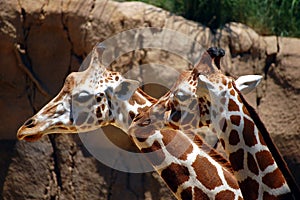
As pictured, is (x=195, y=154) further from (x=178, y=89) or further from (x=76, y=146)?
(x=76, y=146)

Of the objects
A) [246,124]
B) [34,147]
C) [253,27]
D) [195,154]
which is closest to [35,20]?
[34,147]

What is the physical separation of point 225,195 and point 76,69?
7.88 feet

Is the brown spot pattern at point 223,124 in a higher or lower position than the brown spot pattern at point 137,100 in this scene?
higher

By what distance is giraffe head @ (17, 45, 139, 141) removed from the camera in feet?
16.0

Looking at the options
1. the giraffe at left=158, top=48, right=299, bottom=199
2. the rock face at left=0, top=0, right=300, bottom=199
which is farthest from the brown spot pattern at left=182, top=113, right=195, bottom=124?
the rock face at left=0, top=0, right=300, bottom=199

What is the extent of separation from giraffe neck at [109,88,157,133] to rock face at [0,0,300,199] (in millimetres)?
1453

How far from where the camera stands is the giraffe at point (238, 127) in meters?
4.24

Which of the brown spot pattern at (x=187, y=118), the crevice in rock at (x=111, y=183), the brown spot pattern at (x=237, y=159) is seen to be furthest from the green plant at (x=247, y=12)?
the brown spot pattern at (x=237, y=159)

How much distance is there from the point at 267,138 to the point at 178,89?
0.57 metres

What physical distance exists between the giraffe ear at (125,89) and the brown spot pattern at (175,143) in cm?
30

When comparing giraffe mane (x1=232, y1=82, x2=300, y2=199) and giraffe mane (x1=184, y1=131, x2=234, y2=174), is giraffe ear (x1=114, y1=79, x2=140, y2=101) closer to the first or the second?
giraffe mane (x1=184, y1=131, x2=234, y2=174)

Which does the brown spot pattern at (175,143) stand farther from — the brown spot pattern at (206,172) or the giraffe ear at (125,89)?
the giraffe ear at (125,89)

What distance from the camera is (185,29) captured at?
663 cm

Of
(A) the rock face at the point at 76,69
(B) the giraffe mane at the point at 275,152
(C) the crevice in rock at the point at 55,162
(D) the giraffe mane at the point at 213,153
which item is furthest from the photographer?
(C) the crevice in rock at the point at 55,162
